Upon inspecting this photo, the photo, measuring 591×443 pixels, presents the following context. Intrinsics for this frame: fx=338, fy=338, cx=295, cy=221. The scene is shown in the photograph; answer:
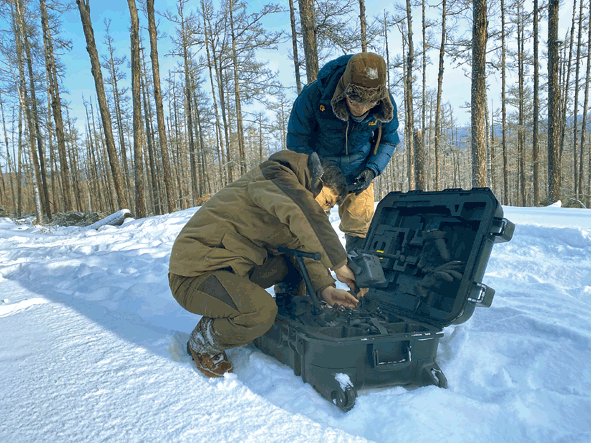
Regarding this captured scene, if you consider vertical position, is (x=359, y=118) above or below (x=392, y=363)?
above

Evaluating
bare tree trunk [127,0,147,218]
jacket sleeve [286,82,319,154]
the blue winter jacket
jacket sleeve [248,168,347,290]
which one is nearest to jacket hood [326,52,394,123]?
the blue winter jacket

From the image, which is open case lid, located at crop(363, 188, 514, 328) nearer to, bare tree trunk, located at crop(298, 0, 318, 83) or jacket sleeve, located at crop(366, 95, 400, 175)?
jacket sleeve, located at crop(366, 95, 400, 175)

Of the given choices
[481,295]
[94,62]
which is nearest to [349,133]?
[481,295]

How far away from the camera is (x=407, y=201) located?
2.43m

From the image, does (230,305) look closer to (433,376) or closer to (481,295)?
(433,376)

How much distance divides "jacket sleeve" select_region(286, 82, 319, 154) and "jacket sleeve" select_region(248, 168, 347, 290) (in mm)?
1164

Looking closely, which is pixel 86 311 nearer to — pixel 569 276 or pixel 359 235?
pixel 359 235

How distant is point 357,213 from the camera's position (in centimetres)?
281

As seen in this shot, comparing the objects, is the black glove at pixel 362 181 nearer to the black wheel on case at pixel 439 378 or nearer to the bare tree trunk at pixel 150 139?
the black wheel on case at pixel 439 378

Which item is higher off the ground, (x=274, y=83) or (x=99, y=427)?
(x=274, y=83)

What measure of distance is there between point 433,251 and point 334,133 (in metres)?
1.20

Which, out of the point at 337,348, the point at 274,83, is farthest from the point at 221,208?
the point at 274,83

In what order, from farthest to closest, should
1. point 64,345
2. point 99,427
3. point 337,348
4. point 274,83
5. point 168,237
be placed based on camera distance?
point 274,83
point 168,237
point 64,345
point 337,348
point 99,427

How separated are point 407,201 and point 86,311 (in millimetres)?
2498
